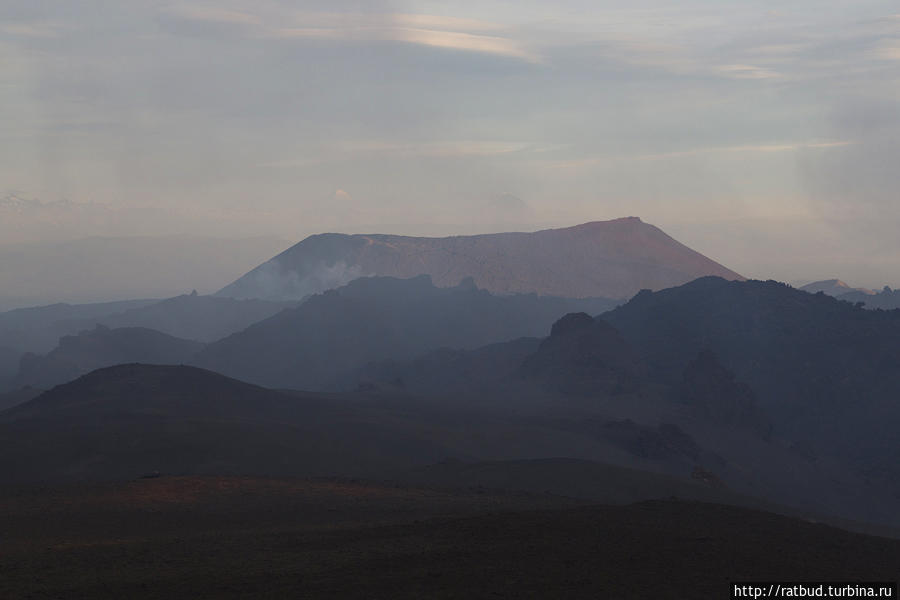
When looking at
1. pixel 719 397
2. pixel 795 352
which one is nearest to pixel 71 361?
pixel 719 397

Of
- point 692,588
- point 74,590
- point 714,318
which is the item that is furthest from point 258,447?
point 714,318

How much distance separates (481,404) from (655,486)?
207 ft

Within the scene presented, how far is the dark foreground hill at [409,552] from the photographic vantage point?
30469 millimetres

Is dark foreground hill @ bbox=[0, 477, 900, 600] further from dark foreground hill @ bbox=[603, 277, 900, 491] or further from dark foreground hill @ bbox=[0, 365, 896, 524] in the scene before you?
dark foreground hill @ bbox=[603, 277, 900, 491]

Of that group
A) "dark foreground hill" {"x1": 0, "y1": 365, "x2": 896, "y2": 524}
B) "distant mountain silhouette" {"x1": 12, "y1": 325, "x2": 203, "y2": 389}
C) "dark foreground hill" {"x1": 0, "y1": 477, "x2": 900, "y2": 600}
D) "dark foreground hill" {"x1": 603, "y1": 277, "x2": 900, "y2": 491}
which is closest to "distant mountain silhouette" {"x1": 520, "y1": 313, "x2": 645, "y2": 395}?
"dark foreground hill" {"x1": 0, "y1": 365, "x2": 896, "y2": 524}

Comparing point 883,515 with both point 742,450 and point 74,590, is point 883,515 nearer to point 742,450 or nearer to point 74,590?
point 742,450

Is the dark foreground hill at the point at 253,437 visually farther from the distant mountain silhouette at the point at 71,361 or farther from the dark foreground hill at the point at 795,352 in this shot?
the distant mountain silhouette at the point at 71,361

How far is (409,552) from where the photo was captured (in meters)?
34.6

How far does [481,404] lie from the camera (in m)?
131

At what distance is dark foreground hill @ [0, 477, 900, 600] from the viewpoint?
100.0ft

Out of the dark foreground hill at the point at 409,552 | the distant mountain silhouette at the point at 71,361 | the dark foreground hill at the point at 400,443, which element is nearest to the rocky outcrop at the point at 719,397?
the dark foreground hill at the point at 400,443

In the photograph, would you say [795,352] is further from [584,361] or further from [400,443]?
[400,443]

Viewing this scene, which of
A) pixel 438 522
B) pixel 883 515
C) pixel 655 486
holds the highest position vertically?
pixel 438 522

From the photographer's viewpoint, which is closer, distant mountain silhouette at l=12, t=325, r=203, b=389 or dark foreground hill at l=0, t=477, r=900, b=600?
dark foreground hill at l=0, t=477, r=900, b=600
